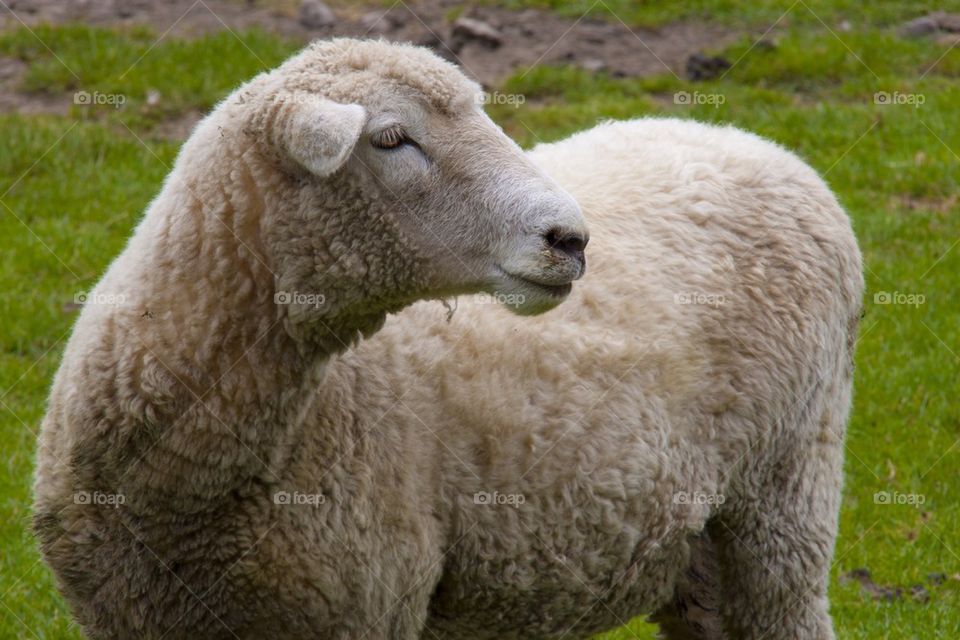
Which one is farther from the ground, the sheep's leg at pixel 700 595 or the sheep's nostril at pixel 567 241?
the sheep's nostril at pixel 567 241

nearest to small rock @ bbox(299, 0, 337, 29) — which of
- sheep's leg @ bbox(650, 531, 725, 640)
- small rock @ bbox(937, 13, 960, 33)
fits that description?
small rock @ bbox(937, 13, 960, 33)

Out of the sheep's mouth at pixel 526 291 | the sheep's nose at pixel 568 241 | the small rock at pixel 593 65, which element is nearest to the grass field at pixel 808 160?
the small rock at pixel 593 65

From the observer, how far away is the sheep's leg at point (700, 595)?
4.82 metres

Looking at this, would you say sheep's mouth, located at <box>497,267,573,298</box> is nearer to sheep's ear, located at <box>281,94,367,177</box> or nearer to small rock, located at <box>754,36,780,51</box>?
sheep's ear, located at <box>281,94,367,177</box>

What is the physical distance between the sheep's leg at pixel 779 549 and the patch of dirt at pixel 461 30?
600cm

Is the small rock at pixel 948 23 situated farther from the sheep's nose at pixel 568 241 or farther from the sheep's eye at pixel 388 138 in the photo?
the sheep's eye at pixel 388 138

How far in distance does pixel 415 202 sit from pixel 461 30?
7.34m

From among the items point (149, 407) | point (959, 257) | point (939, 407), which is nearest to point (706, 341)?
point (149, 407)

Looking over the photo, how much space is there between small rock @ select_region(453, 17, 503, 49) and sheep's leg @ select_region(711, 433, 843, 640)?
6536 millimetres

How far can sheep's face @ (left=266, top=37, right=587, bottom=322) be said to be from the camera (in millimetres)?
3652

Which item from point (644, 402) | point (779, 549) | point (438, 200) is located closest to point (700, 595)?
point (779, 549)

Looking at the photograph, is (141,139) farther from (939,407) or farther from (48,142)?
(939,407)

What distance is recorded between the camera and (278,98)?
12.1 feet

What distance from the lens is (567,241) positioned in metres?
3.65
